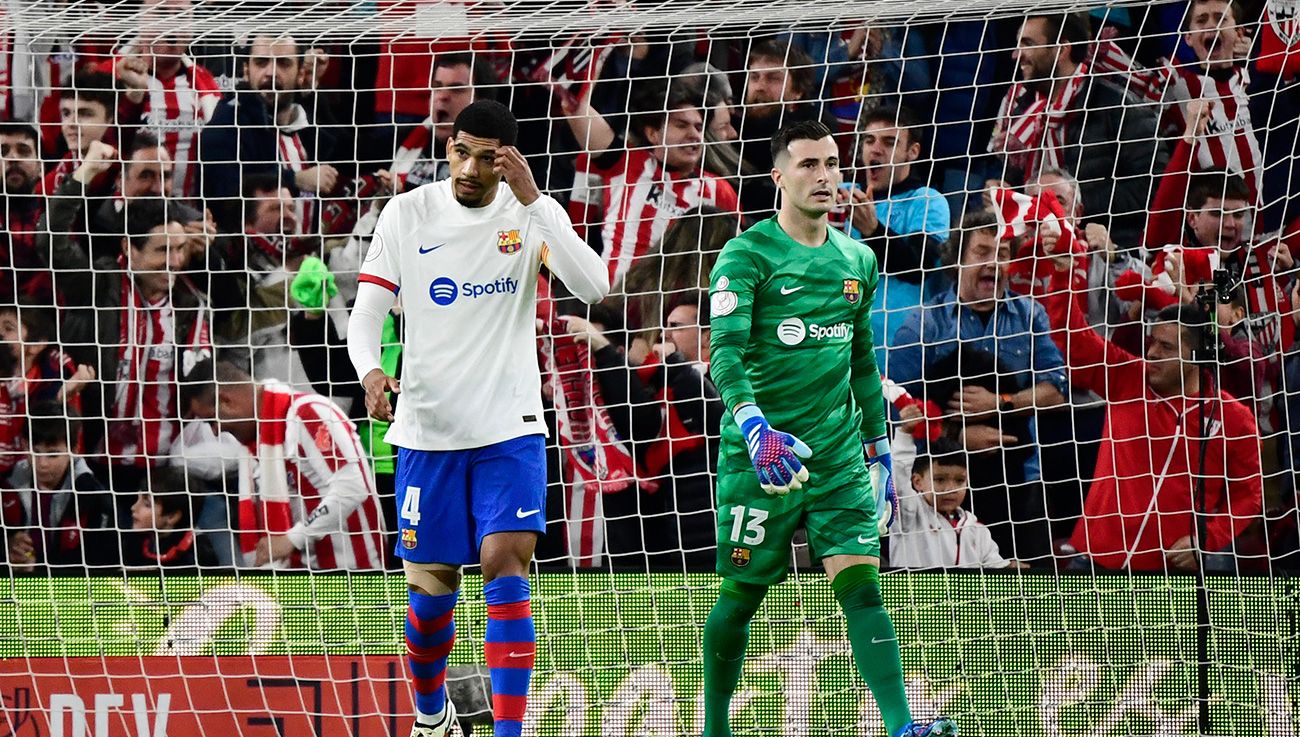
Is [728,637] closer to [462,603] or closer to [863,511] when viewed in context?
[863,511]

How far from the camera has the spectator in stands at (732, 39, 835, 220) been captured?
21.5 feet

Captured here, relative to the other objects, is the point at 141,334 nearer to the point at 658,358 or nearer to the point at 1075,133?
the point at 658,358

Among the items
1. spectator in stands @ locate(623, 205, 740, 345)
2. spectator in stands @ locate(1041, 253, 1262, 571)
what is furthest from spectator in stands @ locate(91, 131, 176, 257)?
spectator in stands @ locate(1041, 253, 1262, 571)

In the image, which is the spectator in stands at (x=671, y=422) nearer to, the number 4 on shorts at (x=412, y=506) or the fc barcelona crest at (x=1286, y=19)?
the number 4 on shorts at (x=412, y=506)

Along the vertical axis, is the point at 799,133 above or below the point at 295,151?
below

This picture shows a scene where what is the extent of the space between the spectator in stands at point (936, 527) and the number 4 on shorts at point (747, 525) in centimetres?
181

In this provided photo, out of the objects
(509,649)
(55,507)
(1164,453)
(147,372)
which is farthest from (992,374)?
(55,507)

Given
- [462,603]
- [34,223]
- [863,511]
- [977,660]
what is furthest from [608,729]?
[34,223]

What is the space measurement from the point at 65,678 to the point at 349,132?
272 centimetres

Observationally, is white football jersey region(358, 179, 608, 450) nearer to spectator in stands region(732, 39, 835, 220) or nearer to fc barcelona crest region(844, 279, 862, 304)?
fc barcelona crest region(844, 279, 862, 304)

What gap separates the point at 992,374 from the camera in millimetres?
6125

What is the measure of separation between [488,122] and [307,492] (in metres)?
2.67

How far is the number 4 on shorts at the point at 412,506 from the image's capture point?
4164 mm

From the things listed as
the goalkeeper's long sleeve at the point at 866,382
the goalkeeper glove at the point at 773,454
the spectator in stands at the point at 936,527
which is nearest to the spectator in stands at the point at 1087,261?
the spectator in stands at the point at 936,527
